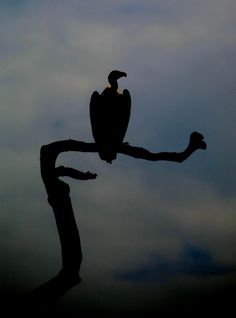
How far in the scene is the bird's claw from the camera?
201 inches

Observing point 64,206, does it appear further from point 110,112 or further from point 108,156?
point 110,112

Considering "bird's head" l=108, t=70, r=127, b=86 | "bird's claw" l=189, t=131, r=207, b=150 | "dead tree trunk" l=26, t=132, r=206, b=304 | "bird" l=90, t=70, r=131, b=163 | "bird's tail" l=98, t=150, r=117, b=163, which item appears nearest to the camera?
"dead tree trunk" l=26, t=132, r=206, b=304

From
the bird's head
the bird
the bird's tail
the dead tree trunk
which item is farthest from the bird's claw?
the bird's head

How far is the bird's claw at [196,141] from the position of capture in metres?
5.11

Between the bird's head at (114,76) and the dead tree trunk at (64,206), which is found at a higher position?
the bird's head at (114,76)

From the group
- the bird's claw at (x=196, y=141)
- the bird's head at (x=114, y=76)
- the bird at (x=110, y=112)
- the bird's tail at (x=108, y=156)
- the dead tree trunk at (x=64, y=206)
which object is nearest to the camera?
the dead tree trunk at (x=64, y=206)

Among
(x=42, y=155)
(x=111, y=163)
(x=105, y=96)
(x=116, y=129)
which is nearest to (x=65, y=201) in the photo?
(x=42, y=155)

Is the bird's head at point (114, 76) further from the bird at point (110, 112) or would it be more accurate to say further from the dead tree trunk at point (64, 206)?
the dead tree trunk at point (64, 206)

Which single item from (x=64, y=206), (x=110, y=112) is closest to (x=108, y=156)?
(x=110, y=112)

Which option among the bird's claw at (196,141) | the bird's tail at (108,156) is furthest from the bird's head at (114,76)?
the bird's claw at (196,141)

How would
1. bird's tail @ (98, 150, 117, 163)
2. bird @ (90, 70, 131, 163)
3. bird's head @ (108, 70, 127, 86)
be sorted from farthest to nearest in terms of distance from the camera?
bird's head @ (108, 70, 127, 86)
bird @ (90, 70, 131, 163)
bird's tail @ (98, 150, 117, 163)

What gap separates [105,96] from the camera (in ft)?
27.0

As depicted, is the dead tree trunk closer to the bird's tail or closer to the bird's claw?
the bird's claw

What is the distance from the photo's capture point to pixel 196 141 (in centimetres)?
511
